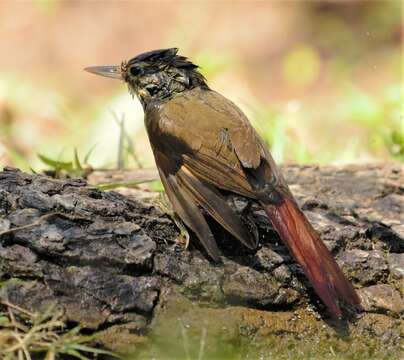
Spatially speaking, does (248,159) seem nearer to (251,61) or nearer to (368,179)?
(368,179)

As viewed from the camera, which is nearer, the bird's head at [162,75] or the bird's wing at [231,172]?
the bird's wing at [231,172]

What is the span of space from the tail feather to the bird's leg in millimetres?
385

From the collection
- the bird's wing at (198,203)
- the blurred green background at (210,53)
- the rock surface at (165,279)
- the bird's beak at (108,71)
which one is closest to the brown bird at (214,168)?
the bird's wing at (198,203)

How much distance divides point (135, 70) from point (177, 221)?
3.92 ft

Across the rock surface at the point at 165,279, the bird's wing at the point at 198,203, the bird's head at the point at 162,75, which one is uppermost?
the bird's head at the point at 162,75

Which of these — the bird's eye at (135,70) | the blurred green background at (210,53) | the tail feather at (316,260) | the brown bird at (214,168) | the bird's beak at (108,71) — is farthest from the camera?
the blurred green background at (210,53)

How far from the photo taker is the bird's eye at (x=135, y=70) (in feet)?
15.2

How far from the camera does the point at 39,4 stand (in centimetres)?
966

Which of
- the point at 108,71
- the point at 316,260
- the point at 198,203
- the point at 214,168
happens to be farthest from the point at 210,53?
the point at 316,260

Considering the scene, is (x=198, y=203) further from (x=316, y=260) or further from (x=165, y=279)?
(x=316, y=260)

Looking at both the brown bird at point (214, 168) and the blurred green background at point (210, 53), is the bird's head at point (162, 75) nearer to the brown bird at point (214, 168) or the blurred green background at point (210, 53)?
the brown bird at point (214, 168)

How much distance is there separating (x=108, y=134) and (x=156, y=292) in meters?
3.55

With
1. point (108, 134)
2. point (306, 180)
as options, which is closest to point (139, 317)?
point (306, 180)

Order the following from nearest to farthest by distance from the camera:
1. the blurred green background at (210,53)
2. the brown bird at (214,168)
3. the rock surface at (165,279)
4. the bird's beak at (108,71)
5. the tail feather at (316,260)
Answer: the rock surface at (165,279), the tail feather at (316,260), the brown bird at (214,168), the bird's beak at (108,71), the blurred green background at (210,53)
